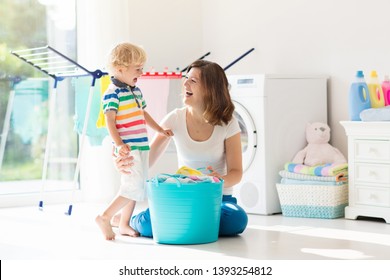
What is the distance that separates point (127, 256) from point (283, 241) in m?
0.76

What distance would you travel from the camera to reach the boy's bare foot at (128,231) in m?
3.55

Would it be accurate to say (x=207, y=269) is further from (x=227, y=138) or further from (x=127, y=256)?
(x=227, y=138)

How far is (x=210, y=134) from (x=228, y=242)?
515 millimetres

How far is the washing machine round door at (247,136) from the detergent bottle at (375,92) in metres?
0.70

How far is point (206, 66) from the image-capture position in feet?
11.5

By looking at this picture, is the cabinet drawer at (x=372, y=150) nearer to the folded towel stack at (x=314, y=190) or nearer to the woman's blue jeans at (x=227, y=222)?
the folded towel stack at (x=314, y=190)

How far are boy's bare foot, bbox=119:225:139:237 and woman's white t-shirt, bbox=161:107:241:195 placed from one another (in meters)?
0.39

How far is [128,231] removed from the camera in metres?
3.57

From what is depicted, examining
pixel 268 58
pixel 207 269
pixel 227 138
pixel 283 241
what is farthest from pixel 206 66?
pixel 268 58

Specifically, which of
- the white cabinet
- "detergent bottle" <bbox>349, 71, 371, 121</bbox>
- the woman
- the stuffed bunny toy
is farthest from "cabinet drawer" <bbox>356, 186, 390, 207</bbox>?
the woman

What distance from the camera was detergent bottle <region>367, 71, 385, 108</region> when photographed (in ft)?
13.6

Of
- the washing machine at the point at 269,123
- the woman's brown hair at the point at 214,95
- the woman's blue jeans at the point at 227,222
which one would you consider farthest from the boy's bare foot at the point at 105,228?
the washing machine at the point at 269,123

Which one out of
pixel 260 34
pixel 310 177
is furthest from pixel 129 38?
pixel 310 177

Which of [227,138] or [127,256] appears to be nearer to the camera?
[127,256]
